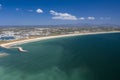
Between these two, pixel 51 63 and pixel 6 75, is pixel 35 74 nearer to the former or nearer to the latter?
pixel 6 75

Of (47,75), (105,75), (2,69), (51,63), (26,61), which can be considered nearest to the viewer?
(105,75)

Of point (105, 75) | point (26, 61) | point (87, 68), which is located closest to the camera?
point (105, 75)

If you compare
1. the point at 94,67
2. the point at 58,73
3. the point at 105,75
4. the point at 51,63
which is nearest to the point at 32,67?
the point at 51,63

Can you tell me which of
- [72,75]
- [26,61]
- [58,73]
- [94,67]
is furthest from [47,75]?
[26,61]

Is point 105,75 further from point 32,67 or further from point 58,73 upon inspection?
point 32,67

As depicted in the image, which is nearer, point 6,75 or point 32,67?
point 6,75

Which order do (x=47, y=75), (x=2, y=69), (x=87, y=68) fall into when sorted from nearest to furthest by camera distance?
(x=47, y=75)
(x=87, y=68)
(x=2, y=69)

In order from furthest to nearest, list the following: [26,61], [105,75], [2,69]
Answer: [26,61]
[2,69]
[105,75]

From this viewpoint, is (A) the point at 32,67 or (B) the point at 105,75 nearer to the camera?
(B) the point at 105,75

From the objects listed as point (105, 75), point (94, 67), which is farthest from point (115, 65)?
point (105, 75)
